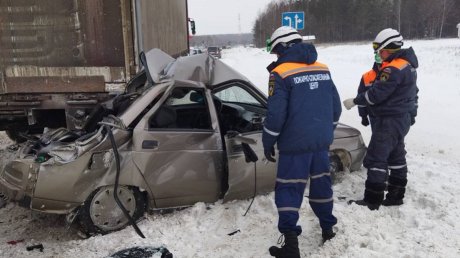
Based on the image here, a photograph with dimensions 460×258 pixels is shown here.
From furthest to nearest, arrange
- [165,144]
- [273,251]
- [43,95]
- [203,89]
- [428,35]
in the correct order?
[428,35] < [43,95] < [203,89] < [165,144] < [273,251]

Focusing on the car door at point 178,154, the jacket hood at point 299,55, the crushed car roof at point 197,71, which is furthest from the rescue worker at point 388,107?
the car door at point 178,154

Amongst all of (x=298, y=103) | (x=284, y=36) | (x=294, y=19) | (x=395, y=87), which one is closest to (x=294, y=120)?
(x=298, y=103)

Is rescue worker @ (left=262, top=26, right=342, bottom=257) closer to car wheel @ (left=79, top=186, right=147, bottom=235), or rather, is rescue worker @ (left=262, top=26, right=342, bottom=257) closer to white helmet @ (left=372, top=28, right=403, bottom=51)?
white helmet @ (left=372, top=28, right=403, bottom=51)

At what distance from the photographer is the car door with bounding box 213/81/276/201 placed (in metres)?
4.23

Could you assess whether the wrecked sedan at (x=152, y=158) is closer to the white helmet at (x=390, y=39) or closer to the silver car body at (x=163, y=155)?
the silver car body at (x=163, y=155)

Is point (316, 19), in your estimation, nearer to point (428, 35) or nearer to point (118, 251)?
point (428, 35)

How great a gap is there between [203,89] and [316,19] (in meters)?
74.8

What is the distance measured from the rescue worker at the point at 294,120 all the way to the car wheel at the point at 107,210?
1.37m

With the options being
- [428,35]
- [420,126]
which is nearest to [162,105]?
[420,126]

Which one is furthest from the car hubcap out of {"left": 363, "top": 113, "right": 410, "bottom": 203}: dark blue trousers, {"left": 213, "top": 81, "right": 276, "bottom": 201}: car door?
{"left": 363, "top": 113, "right": 410, "bottom": 203}: dark blue trousers

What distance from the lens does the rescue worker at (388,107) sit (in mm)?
4094

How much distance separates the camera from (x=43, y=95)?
5637 millimetres

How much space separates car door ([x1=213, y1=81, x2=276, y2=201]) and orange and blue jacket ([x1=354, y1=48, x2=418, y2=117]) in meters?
1.16

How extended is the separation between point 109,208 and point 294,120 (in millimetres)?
1866
